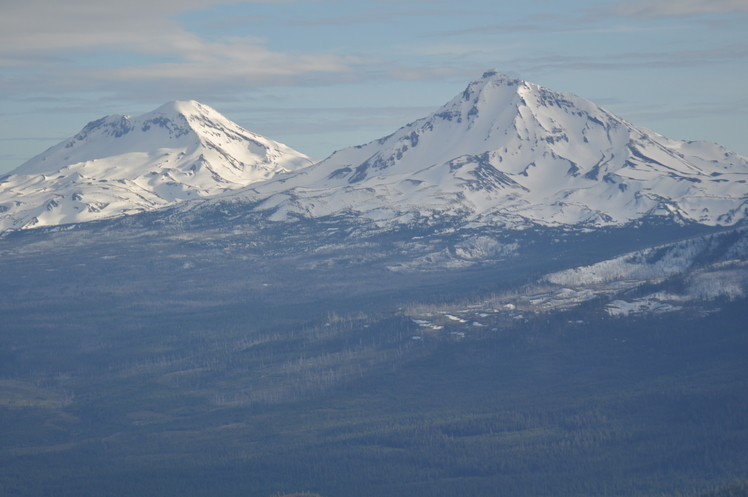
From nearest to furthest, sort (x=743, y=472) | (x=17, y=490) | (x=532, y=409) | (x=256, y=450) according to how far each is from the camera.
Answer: (x=743, y=472) → (x=17, y=490) → (x=256, y=450) → (x=532, y=409)

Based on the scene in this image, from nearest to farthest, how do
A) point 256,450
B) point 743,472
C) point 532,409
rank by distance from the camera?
point 743,472
point 256,450
point 532,409

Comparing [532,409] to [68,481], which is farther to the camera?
[532,409]

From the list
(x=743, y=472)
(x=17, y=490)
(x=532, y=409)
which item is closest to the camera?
(x=743, y=472)

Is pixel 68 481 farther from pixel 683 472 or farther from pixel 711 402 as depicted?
pixel 711 402

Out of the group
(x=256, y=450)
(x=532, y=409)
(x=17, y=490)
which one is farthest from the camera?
(x=532, y=409)

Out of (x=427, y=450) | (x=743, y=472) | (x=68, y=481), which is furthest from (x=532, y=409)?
(x=68, y=481)

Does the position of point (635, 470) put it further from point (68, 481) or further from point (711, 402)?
point (68, 481)

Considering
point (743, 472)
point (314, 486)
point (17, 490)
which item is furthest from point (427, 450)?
point (17, 490)

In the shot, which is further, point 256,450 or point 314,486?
point 256,450
